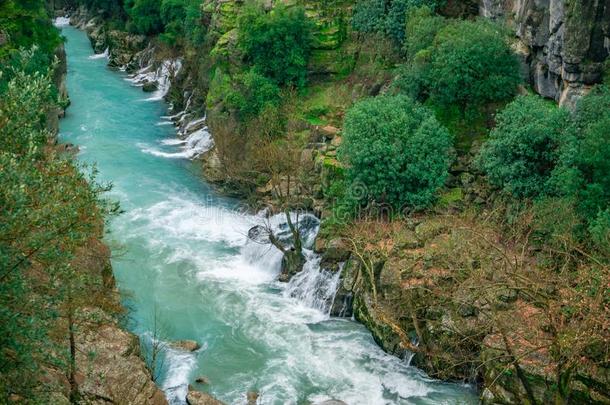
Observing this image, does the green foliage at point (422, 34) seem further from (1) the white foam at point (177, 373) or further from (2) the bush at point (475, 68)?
→ (1) the white foam at point (177, 373)

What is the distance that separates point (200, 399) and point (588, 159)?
1759cm

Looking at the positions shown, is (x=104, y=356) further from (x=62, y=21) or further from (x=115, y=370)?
(x=62, y=21)

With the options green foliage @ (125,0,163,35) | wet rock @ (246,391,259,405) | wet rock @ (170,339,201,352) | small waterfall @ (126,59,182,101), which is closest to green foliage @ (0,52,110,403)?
wet rock @ (246,391,259,405)

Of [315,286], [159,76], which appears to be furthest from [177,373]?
[159,76]

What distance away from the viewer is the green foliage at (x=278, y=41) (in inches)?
1770

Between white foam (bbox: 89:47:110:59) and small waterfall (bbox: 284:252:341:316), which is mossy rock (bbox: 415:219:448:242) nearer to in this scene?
small waterfall (bbox: 284:252:341:316)

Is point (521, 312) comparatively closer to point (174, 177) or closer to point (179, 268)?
point (179, 268)

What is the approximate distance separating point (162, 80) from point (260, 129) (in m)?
24.6

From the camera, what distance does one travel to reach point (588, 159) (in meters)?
26.0

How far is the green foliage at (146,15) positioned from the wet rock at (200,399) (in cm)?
4978

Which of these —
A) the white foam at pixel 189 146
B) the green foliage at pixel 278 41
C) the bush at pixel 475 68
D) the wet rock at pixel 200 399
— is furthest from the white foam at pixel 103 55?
the wet rock at pixel 200 399

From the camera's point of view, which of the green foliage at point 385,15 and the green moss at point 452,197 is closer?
the green moss at point 452,197

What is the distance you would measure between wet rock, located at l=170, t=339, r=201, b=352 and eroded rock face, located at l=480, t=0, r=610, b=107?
67.6 feet

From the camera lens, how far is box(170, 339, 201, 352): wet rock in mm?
27922
